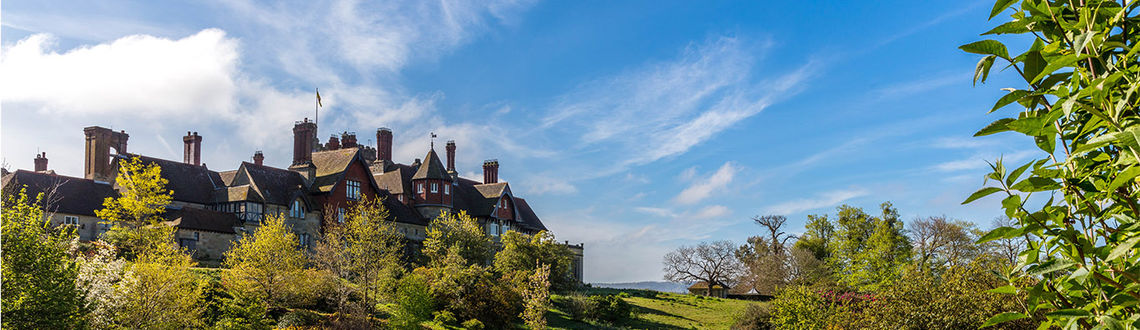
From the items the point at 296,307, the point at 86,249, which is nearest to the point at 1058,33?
the point at 296,307

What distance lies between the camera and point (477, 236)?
5600 centimetres

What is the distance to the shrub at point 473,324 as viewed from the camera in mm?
39031

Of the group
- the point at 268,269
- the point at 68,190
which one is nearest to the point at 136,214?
the point at 68,190

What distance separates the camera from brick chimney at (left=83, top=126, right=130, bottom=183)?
49.7m

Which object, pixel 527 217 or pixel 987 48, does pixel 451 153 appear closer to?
pixel 527 217

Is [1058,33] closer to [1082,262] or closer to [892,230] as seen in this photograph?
[1082,262]

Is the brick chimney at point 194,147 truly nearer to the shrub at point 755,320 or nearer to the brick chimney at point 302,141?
the brick chimney at point 302,141

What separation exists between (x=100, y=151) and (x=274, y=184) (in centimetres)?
1065

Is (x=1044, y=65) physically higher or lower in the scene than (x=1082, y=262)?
higher

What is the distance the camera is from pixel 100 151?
50.2m

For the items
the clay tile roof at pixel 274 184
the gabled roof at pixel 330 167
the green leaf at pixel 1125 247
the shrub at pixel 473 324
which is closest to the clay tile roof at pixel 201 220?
the clay tile roof at pixel 274 184

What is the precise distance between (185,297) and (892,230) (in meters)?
51.7

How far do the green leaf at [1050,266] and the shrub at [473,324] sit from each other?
1473 inches

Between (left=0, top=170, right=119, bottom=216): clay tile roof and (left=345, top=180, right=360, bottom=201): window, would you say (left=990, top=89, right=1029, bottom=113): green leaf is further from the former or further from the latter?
(left=345, top=180, right=360, bottom=201): window
